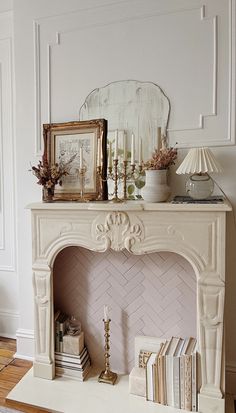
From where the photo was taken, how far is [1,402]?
6.66 ft

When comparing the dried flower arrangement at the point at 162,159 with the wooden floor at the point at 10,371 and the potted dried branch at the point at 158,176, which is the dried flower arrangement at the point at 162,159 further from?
the wooden floor at the point at 10,371

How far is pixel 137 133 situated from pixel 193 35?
0.72 meters

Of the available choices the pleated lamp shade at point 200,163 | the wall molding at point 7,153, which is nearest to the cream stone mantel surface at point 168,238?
the pleated lamp shade at point 200,163

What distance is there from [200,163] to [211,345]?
108 cm

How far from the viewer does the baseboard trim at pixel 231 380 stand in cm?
209

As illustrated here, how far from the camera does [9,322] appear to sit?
2.90m

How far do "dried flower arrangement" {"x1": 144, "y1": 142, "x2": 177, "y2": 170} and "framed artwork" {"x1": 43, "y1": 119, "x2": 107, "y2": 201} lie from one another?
0.33 meters

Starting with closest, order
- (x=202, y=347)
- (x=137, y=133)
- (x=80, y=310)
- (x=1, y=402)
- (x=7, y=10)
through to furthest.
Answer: (x=202, y=347)
(x=1, y=402)
(x=137, y=133)
(x=80, y=310)
(x=7, y=10)

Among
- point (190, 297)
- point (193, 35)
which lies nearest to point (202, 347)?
point (190, 297)

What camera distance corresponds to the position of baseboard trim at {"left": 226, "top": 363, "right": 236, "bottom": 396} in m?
2.09

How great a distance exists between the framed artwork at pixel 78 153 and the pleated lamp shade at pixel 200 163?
0.57 metres

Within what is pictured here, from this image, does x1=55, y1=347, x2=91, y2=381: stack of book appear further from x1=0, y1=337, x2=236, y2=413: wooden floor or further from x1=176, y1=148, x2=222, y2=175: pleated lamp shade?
x1=176, y1=148, x2=222, y2=175: pleated lamp shade

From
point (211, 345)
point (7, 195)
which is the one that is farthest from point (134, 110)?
point (211, 345)

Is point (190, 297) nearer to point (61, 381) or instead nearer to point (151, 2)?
point (61, 381)
